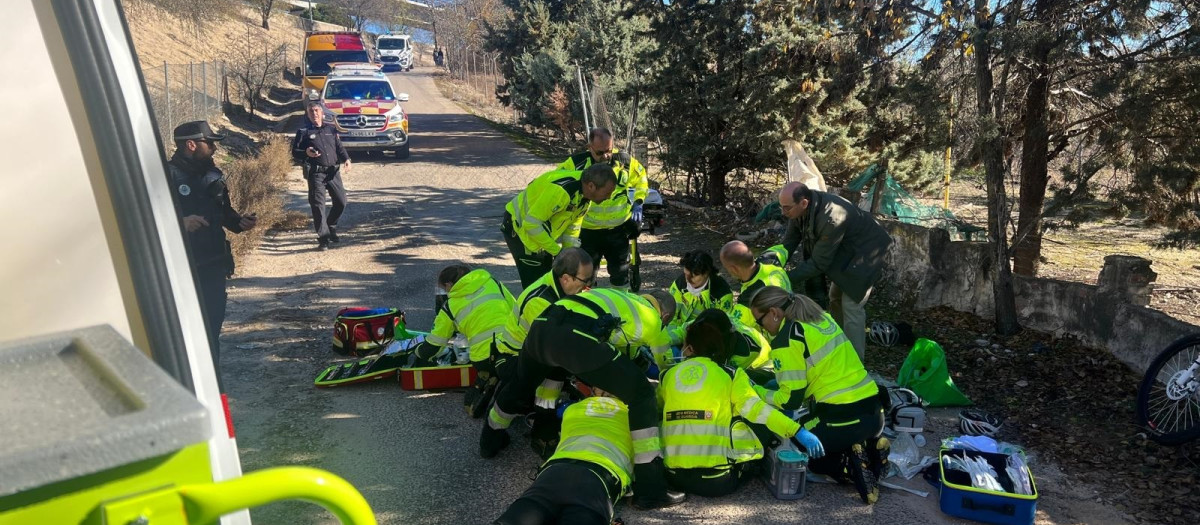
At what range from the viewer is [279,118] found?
28.7 meters

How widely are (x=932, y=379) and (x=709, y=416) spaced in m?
2.59

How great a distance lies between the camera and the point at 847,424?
4.90m

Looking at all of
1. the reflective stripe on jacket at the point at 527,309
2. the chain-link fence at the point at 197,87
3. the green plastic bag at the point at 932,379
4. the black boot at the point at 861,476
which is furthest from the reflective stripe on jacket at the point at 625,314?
the chain-link fence at the point at 197,87

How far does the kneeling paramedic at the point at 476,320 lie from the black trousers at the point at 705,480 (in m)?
1.68

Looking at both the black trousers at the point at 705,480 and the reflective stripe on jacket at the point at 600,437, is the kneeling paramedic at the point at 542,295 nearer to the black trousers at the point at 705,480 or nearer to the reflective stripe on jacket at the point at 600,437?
the reflective stripe on jacket at the point at 600,437

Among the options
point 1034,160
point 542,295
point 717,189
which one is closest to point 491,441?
point 542,295

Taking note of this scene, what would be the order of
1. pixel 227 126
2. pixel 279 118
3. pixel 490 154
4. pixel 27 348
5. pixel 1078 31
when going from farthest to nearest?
pixel 279 118, pixel 227 126, pixel 490 154, pixel 1078 31, pixel 27 348

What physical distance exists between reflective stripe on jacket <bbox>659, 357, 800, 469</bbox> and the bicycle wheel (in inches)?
108

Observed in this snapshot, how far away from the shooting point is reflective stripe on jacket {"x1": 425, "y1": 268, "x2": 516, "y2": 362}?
614 cm

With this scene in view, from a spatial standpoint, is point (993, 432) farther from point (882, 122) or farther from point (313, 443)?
point (882, 122)

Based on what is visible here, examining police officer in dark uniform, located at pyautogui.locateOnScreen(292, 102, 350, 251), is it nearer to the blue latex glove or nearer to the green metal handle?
the blue latex glove

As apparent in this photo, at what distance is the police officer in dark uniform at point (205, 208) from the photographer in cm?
593

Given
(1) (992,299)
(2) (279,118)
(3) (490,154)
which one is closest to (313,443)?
(1) (992,299)

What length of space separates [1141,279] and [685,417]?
183 inches
